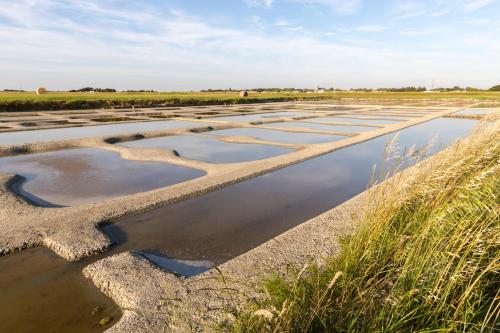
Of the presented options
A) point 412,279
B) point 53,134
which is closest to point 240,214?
point 412,279

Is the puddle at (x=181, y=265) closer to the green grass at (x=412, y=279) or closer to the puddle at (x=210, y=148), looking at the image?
the green grass at (x=412, y=279)

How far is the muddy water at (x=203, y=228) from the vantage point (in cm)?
425

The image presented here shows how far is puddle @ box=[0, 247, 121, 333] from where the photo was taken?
13.0ft

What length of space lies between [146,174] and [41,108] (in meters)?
33.2

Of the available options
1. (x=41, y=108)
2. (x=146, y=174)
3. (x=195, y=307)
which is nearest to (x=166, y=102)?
(x=41, y=108)

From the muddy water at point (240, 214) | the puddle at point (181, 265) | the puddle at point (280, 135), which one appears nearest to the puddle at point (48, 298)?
the puddle at point (181, 265)

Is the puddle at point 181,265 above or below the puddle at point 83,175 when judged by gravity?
below

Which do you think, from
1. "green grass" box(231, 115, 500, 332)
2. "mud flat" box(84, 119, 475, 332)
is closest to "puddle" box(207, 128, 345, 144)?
"mud flat" box(84, 119, 475, 332)

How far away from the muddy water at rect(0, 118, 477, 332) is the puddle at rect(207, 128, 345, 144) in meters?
6.29

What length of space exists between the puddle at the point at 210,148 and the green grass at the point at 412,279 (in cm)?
944

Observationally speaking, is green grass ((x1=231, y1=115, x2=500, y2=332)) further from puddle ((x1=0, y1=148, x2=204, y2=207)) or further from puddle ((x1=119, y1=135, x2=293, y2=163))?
puddle ((x1=119, y1=135, x2=293, y2=163))

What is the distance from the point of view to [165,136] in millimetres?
18953

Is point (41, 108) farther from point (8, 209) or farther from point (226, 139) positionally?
point (8, 209)

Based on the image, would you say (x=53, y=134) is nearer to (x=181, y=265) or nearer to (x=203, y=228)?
(x=203, y=228)
